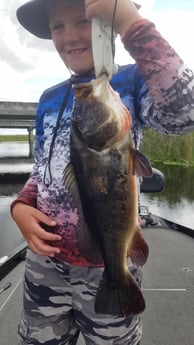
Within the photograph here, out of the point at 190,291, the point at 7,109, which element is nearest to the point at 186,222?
the point at 190,291

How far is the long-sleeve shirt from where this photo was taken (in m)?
1.12

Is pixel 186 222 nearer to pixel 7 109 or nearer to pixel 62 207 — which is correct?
pixel 62 207

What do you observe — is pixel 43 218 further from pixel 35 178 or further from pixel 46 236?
pixel 35 178

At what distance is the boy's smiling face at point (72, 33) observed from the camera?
1.41m

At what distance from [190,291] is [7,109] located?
74.8 feet

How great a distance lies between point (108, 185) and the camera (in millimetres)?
1176

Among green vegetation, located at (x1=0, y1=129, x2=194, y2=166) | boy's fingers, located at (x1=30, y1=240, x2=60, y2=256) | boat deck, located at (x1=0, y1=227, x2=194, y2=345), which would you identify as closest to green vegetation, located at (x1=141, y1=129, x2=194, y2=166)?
green vegetation, located at (x1=0, y1=129, x2=194, y2=166)

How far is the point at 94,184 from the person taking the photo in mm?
1181

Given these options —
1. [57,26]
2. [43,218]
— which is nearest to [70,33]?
[57,26]

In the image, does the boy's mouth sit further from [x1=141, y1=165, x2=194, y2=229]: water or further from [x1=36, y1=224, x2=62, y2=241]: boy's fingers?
[x1=141, y1=165, x2=194, y2=229]: water

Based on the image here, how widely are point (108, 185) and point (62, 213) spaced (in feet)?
1.26

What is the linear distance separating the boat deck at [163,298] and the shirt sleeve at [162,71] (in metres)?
2.37

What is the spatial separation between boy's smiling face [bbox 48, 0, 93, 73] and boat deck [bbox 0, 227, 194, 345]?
2291 mm

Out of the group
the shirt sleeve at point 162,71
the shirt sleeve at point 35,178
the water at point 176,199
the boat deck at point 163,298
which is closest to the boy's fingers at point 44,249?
the shirt sleeve at point 35,178
